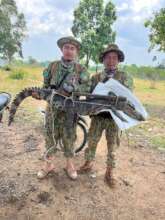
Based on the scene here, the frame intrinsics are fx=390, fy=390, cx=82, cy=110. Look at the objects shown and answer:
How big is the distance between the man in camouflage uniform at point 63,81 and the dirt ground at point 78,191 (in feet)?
1.09

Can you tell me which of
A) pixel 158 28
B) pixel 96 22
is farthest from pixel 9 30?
pixel 158 28

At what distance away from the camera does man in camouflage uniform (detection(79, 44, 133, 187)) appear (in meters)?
4.49

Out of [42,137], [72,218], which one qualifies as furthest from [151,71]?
[72,218]

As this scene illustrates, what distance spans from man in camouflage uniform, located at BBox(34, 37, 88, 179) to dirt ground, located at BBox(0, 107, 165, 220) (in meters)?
0.33

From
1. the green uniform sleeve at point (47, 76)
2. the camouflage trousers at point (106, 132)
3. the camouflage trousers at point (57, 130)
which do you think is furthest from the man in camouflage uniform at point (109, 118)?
the green uniform sleeve at point (47, 76)

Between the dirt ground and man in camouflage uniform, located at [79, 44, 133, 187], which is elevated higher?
man in camouflage uniform, located at [79, 44, 133, 187]

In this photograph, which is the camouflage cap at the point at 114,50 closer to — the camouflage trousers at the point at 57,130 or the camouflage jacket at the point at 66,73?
the camouflage jacket at the point at 66,73

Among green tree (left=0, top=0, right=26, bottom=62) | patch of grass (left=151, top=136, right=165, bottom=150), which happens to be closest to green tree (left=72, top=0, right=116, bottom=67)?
green tree (left=0, top=0, right=26, bottom=62)

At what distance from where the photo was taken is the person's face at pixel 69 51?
442cm

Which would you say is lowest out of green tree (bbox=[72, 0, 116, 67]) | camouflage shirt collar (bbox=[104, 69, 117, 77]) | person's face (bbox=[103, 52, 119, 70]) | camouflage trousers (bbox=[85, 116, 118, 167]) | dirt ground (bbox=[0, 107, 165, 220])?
dirt ground (bbox=[0, 107, 165, 220])

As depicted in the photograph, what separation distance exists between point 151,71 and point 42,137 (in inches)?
1126

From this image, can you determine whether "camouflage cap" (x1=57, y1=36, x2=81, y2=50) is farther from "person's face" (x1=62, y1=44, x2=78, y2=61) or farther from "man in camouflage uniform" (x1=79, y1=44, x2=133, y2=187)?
"man in camouflage uniform" (x1=79, y1=44, x2=133, y2=187)

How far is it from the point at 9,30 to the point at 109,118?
3447 centimetres

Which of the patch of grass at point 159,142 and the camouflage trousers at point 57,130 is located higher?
the camouflage trousers at point 57,130
